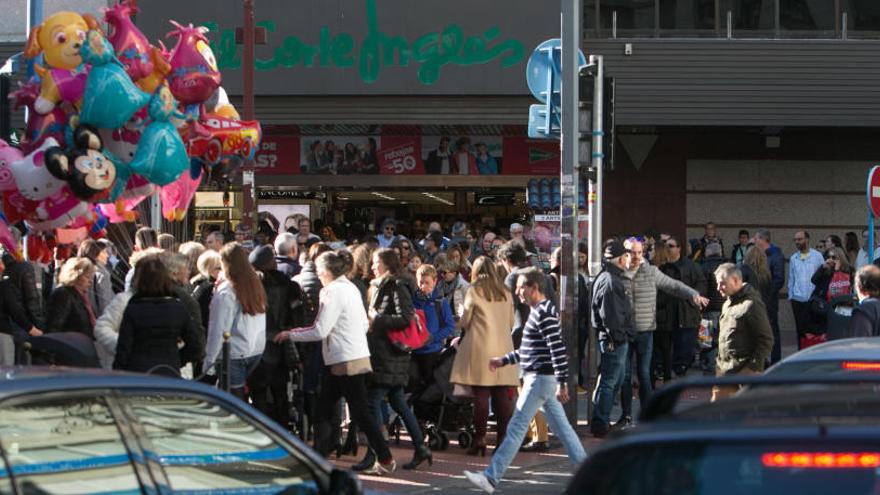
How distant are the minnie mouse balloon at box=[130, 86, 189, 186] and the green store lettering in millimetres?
11226

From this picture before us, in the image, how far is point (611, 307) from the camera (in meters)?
12.9

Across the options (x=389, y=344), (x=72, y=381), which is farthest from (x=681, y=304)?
(x=72, y=381)

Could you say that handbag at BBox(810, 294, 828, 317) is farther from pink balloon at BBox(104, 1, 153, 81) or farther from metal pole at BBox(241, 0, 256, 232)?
pink balloon at BBox(104, 1, 153, 81)

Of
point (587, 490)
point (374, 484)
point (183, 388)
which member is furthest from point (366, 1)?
point (587, 490)

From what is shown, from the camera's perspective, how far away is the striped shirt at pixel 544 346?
395 inches

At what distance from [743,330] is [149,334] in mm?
4554

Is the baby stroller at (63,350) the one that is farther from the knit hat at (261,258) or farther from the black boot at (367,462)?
the black boot at (367,462)

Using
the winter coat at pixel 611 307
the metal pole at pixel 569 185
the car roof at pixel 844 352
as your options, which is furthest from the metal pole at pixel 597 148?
the car roof at pixel 844 352

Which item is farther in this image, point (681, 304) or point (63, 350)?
point (681, 304)

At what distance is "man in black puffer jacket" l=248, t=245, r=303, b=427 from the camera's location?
11.2 meters

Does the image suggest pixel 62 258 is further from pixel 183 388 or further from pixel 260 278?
pixel 183 388

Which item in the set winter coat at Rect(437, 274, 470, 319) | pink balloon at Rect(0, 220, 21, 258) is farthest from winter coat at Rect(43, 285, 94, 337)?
winter coat at Rect(437, 274, 470, 319)

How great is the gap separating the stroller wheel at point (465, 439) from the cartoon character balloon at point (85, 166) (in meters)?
3.85

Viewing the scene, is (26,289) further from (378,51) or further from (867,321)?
(378,51)
